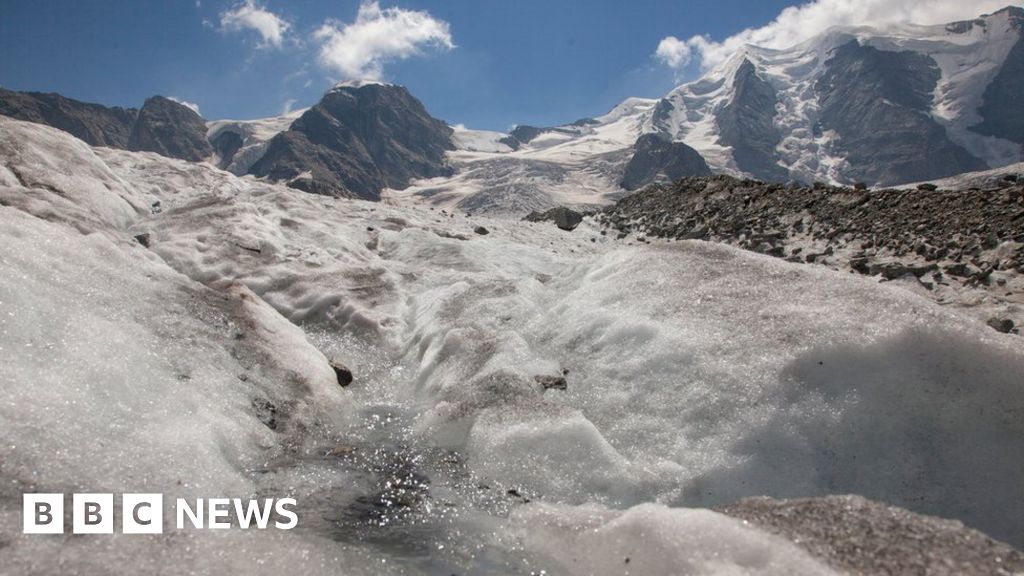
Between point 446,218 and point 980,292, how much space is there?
53.8 feet

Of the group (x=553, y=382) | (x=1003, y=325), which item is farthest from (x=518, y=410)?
(x=1003, y=325)

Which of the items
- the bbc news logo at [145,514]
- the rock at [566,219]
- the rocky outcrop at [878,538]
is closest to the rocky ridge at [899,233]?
the rock at [566,219]

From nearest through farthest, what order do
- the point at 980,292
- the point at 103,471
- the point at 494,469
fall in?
the point at 103,471
the point at 494,469
the point at 980,292

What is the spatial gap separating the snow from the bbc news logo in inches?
5.3

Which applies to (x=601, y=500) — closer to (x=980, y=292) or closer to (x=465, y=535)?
(x=465, y=535)

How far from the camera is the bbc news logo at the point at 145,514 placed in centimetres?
398

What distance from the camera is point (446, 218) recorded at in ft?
Result: 71.6

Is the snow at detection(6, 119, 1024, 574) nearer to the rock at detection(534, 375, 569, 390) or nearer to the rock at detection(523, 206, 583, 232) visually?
the rock at detection(534, 375, 569, 390)

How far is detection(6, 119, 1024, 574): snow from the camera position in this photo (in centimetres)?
448

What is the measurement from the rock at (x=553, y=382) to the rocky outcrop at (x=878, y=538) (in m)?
3.05

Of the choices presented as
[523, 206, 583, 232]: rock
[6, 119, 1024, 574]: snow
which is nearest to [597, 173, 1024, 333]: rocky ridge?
[6, 119, 1024, 574]: snow

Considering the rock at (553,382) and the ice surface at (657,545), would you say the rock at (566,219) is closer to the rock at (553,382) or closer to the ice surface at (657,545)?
the rock at (553,382)

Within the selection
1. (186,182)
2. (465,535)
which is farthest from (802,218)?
(186,182)

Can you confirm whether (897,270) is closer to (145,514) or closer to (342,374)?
(342,374)
